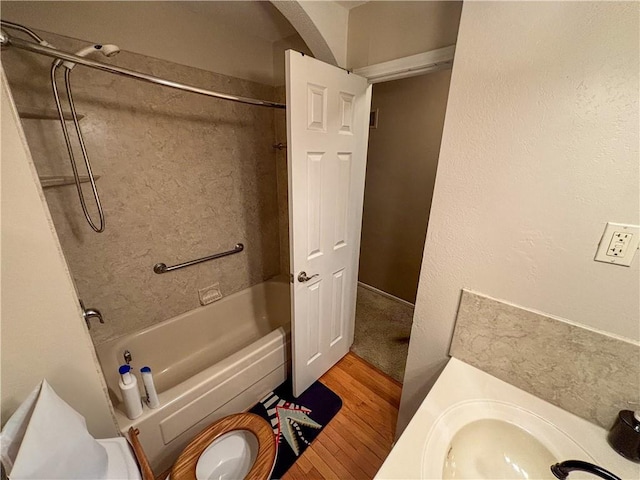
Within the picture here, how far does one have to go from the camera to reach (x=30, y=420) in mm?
582

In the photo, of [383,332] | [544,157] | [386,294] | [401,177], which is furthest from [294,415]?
[401,177]

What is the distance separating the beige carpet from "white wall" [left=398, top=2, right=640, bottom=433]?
1237 mm

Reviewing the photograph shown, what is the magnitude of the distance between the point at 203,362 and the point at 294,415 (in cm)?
79

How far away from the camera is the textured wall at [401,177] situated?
222 centimetres

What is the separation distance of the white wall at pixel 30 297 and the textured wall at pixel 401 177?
8.09ft

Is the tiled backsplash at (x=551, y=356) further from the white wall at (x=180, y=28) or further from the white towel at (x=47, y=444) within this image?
the white wall at (x=180, y=28)

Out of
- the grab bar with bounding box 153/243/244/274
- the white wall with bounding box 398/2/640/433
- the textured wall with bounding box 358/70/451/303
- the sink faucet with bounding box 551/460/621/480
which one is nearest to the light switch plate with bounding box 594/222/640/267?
the white wall with bounding box 398/2/640/433

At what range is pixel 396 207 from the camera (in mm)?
2605

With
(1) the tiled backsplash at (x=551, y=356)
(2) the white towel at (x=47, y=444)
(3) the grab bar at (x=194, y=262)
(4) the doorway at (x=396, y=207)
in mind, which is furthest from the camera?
(4) the doorway at (x=396, y=207)

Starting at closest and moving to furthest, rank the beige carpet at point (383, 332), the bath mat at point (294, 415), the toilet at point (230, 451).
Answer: the toilet at point (230, 451) → the bath mat at point (294, 415) → the beige carpet at point (383, 332)

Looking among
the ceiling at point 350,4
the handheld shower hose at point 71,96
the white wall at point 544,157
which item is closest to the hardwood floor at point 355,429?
the white wall at point 544,157

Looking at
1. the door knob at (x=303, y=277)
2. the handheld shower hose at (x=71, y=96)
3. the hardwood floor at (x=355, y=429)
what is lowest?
the hardwood floor at (x=355, y=429)

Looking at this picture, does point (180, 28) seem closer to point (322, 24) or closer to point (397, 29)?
point (322, 24)

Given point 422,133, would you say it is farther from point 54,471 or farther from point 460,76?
point 54,471
